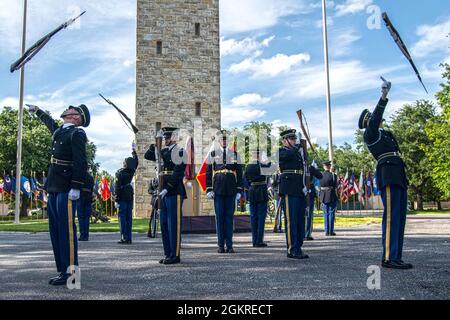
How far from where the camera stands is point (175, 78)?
32.8m

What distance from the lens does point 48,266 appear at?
7930 millimetres

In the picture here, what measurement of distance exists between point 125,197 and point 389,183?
766cm

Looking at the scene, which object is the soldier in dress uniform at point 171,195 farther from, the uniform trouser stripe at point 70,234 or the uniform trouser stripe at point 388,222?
the uniform trouser stripe at point 388,222

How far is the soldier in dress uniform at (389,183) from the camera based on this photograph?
Result: 22.6ft

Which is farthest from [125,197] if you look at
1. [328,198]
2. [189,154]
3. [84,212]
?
[328,198]

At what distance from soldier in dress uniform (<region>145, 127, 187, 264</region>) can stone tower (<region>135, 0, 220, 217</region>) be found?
23.5 metres

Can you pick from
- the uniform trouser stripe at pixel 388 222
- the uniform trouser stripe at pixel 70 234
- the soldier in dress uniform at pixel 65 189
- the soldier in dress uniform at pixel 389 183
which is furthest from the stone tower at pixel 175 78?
the uniform trouser stripe at pixel 70 234

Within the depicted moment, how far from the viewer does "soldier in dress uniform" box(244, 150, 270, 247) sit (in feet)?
36.4

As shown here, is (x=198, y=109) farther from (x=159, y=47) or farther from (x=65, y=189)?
(x=65, y=189)

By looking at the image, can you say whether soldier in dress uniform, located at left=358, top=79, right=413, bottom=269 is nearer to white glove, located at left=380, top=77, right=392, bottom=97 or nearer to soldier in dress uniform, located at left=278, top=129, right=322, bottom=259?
white glove, located at left=380, top=77, right=392, bottom=97

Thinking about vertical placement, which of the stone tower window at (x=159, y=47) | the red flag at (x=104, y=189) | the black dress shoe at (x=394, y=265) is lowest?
the black dress shoe at (x=394, y=265)

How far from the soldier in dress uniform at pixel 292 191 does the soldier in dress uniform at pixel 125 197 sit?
201 inches
